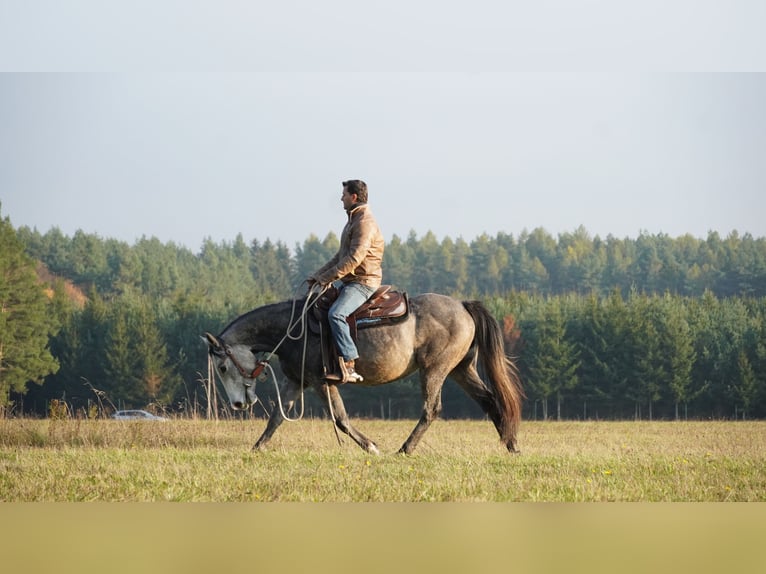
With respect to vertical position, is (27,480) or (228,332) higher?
(228,332)

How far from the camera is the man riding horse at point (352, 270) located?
513 inches

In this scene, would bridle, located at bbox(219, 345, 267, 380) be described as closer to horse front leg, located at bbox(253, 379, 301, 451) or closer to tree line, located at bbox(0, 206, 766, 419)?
horse front leg, located at bbox(253, 379, 301, 451)

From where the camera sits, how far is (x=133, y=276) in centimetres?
11362

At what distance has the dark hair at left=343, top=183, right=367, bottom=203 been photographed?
13.2 meters

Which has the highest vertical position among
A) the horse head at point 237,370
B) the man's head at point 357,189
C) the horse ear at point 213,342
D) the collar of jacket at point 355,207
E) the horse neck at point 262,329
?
the man's head at point 357,189

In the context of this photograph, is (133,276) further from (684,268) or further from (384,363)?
(384,363)

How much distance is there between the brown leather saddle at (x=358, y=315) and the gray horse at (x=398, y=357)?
0.36 ft

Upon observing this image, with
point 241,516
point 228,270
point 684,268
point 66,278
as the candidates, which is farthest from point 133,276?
point 241,516

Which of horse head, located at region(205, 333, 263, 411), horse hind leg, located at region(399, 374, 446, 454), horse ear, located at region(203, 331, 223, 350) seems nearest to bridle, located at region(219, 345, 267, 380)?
horse head, located at region(205, 333, 263, 411)

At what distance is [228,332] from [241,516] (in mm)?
5404

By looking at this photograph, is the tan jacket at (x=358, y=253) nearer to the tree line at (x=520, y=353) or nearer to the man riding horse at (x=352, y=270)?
the man riding horse at (x=352, y=270)

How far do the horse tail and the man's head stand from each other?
2148 millimetres

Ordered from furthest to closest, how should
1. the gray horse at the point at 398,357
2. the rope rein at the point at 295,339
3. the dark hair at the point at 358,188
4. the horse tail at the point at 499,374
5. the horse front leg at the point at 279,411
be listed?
the horse tail at the point at 499,374 < the horse front leg at the point at 279,411 < the gray horse at the point at 398,357 < the rope rein at the point at 295,339 < the dark hair at the point at 358,188

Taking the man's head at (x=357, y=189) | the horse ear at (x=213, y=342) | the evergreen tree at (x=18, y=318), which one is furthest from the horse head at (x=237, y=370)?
the evergreen tree at (x=18, y=318)
